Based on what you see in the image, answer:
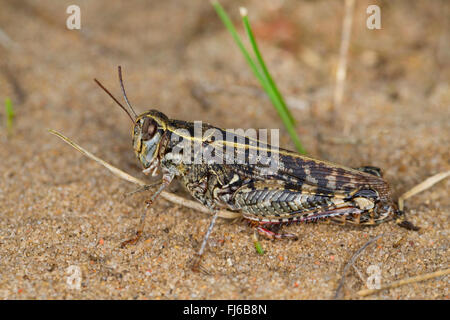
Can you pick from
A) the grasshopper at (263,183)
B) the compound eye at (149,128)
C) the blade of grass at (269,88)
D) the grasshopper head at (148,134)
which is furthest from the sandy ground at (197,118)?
the compound eye at (149,128)

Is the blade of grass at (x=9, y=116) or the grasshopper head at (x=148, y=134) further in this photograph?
the blade of grass at (x=9, y=116)

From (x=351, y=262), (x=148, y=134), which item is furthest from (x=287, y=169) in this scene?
(x=148, y=134)

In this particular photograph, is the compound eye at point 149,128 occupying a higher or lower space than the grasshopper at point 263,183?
higher

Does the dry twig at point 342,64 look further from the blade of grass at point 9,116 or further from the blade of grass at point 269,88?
the blade of grass at point 9,116

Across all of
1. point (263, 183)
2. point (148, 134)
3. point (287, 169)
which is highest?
point (148, 134)

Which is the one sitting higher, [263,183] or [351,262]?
[263,183]

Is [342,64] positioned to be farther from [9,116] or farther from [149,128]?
[9,116]

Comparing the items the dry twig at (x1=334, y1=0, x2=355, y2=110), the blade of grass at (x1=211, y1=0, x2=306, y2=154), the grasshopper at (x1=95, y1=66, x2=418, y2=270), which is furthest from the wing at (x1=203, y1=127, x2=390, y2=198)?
the dry twig at (x1=334, y1=0, x2=355, y2=110)
